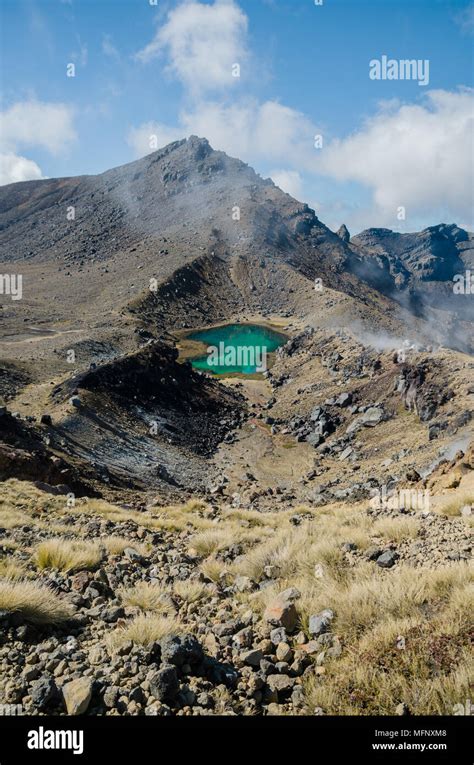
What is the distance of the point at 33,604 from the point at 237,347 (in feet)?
268

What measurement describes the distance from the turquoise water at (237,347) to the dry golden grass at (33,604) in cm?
6105

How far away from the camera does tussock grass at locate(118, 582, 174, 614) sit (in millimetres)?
6059

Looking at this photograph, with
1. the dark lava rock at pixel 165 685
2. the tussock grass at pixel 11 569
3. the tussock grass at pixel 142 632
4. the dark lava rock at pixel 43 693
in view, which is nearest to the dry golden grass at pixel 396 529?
the tussock grass at pixel 142 632

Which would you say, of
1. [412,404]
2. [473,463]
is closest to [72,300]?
[412,404]

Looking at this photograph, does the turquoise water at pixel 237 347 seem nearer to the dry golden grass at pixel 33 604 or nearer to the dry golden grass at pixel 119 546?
the dry golden grass at pixel 119 546

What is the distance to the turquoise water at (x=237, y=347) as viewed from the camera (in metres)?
71.3

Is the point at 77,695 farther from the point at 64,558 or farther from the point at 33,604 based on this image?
the point at 64,558

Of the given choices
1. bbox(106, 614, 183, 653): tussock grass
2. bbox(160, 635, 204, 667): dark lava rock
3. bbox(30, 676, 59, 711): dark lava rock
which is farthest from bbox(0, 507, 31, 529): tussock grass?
bbox(160, 635, 204, 667): dark lava rock

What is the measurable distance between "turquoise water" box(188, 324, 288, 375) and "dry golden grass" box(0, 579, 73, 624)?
61.0m

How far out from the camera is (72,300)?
3834 inches

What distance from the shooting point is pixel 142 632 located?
4949 millimetres

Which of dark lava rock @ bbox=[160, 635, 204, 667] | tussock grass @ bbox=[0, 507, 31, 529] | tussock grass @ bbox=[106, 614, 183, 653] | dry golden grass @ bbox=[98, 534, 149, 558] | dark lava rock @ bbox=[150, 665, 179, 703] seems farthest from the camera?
tussock grass @ bbox=[0, 507, 31, 529]

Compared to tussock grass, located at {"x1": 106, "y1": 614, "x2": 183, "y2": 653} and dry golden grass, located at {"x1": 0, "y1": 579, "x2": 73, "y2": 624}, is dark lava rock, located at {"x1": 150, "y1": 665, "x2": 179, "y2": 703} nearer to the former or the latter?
tussock grass, located at {"x1": 106, "y1": 614, "x2": 183, "y2": 653}

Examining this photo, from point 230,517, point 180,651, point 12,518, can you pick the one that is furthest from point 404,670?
point 230,517
